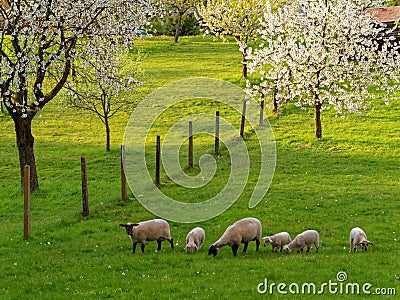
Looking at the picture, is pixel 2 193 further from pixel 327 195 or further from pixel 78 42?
pixel 327 195

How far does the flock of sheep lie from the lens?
14742 mm

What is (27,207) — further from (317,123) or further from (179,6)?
(179,6)

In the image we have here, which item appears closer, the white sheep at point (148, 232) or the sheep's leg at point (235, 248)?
the sheep's leg at point (235, 248)

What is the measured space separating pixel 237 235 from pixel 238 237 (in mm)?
62

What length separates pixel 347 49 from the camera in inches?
1321

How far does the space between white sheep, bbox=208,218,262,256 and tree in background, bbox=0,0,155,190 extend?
11.0m

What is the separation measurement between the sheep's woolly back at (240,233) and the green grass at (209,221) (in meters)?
0.45

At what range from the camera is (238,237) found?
1473cm

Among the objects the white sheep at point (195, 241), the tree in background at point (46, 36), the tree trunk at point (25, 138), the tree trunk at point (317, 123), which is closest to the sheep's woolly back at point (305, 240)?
the white sheep at point (195, 241)

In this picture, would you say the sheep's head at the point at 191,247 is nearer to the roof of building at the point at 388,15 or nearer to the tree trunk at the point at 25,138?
the tree trunk at the point at 25,138

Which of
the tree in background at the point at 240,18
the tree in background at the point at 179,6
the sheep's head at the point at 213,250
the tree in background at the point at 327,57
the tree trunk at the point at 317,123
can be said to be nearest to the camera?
the sheep's head at the point at 213,250

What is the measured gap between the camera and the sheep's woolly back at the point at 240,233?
Answer: 14.7m

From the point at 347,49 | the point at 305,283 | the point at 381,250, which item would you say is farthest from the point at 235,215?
the point at 347,49

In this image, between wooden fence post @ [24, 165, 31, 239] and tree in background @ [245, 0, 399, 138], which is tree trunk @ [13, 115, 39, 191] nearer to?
wooden fence post @ [24, 165, 31, 239]
